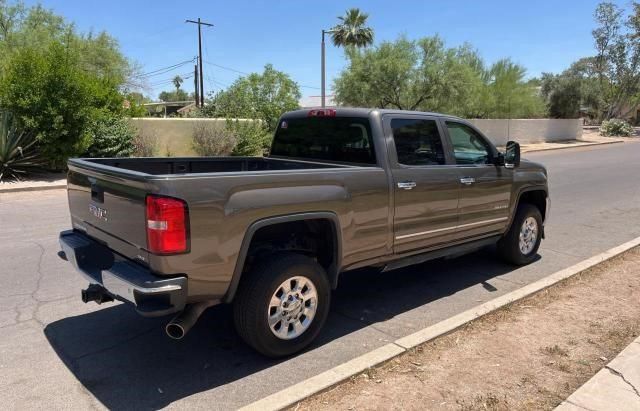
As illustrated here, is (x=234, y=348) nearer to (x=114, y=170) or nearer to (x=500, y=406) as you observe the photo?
(x=114, y=170)

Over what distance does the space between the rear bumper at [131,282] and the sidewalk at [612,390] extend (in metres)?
2.41

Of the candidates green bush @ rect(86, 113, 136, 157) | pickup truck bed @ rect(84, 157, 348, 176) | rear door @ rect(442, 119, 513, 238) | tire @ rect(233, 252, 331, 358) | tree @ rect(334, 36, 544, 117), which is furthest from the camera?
tree @ rect(334, 36, 544, 117)

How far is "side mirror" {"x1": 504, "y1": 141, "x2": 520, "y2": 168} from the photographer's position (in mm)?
5578

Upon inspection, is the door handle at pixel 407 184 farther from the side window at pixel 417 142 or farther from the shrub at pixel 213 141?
the shrub at pixel 213 141

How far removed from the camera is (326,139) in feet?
16.3

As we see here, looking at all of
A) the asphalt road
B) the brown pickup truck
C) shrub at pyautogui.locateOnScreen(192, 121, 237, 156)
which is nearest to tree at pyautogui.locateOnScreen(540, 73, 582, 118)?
shrub at pyautogui.locateOnScreen(192, 121, 237, 156)

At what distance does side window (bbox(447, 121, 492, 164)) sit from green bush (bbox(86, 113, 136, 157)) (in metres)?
11.7

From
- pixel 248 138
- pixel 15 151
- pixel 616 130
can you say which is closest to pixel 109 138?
pixel 15 151

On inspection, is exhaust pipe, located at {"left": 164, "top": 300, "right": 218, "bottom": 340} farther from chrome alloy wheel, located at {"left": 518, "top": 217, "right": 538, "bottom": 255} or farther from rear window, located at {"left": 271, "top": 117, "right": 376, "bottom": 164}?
chrome alloy wheel, located at {"left": 518, "top": 217, "right": 538, "bottom": 255}

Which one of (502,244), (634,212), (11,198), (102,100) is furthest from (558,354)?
(102,100)

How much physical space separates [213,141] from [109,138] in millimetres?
3864

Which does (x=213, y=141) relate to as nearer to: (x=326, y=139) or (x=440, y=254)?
(x=326, y=139)

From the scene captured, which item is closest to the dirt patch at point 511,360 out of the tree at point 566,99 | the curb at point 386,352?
the curb at point 386,352

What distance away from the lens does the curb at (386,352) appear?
10.4ft
